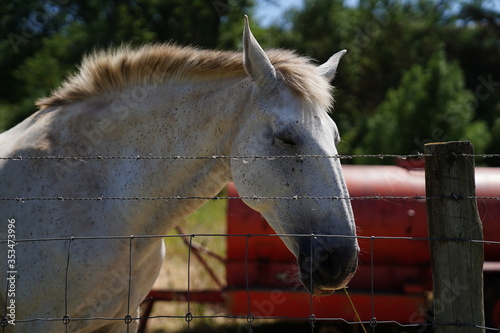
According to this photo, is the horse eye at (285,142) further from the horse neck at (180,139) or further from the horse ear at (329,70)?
the horse ear at (329,70)

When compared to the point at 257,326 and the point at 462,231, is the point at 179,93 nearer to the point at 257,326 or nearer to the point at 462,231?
the point at 462,231

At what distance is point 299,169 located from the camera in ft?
8.80

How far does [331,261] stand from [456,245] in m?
0.55

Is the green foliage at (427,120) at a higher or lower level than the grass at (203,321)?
higher

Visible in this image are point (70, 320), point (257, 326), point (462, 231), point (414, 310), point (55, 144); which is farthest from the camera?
point (257, 326)

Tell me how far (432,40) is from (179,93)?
738 inches

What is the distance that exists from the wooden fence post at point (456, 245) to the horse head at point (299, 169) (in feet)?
1.31

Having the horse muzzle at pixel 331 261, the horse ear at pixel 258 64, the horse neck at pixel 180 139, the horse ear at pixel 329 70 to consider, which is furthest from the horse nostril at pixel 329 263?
the horse ear at pixel 329 70

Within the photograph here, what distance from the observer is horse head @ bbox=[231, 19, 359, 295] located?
2562 mm

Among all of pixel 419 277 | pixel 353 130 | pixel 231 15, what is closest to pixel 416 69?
pixel 353 130

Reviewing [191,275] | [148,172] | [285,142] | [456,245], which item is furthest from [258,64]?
[191,275]

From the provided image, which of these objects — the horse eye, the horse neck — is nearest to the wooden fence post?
the horse eye

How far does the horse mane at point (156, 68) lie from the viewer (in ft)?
10.0

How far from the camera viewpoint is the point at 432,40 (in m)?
20.0
